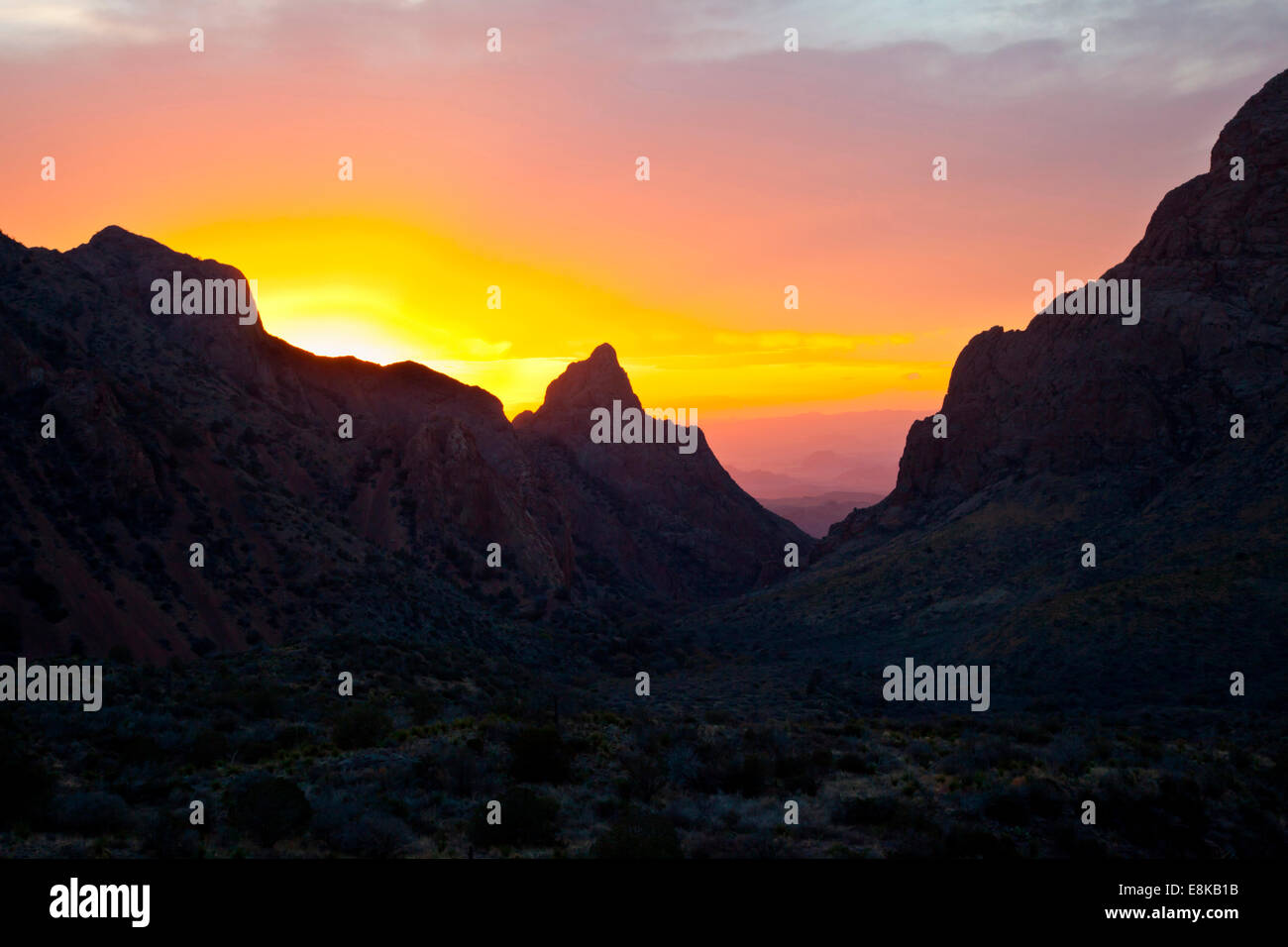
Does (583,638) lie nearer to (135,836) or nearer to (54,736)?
(54,736)

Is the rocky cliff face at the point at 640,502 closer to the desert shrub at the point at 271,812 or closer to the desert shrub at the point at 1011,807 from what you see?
the desert shrub at the point at 1011,807

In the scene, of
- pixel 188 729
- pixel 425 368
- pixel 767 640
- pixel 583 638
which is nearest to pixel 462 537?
pixel 583 638

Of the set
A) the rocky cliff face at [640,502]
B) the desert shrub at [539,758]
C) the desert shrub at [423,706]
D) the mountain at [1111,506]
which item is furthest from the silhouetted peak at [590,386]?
the desert shrub at [539,758]

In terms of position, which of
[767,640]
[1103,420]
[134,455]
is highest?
[1103,420]

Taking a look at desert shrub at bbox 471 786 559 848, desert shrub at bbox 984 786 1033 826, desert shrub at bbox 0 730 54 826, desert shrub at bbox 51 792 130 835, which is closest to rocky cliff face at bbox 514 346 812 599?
desert shrub at bbox 984 786 1033 826
